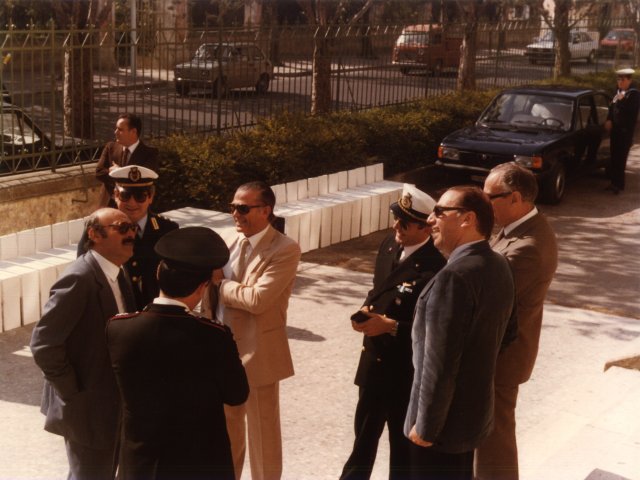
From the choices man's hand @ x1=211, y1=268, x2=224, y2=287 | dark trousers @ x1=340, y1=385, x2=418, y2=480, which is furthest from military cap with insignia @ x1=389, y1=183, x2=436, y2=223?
man's hand @ x1=211, y1=268, x2=224, y2=287

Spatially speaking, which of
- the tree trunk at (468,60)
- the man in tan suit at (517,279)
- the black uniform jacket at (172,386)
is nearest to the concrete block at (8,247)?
the man in tan suit at (517,279)

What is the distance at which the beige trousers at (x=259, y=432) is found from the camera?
5.29m

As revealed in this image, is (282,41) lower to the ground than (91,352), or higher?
higher

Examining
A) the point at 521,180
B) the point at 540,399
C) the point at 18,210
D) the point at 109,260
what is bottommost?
the point at 540,399

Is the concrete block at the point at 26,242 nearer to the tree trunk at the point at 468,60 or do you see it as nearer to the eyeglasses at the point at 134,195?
the eyeglasses at the point at 134,195

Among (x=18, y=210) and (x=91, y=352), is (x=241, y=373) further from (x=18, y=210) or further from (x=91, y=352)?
(x=18, y=210)

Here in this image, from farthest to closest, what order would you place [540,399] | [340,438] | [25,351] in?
[25,351] < [540,399] < [340,438]

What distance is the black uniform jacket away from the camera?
147 inches

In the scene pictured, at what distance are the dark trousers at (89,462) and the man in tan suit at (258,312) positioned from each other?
0.85m

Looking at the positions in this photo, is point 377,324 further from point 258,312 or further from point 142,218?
point 142,218

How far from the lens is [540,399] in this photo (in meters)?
7.39

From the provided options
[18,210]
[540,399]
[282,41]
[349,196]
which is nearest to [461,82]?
[282,41]

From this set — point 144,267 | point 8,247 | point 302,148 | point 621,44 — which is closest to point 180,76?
point 302,148

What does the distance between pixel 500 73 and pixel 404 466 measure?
19.3 meters
